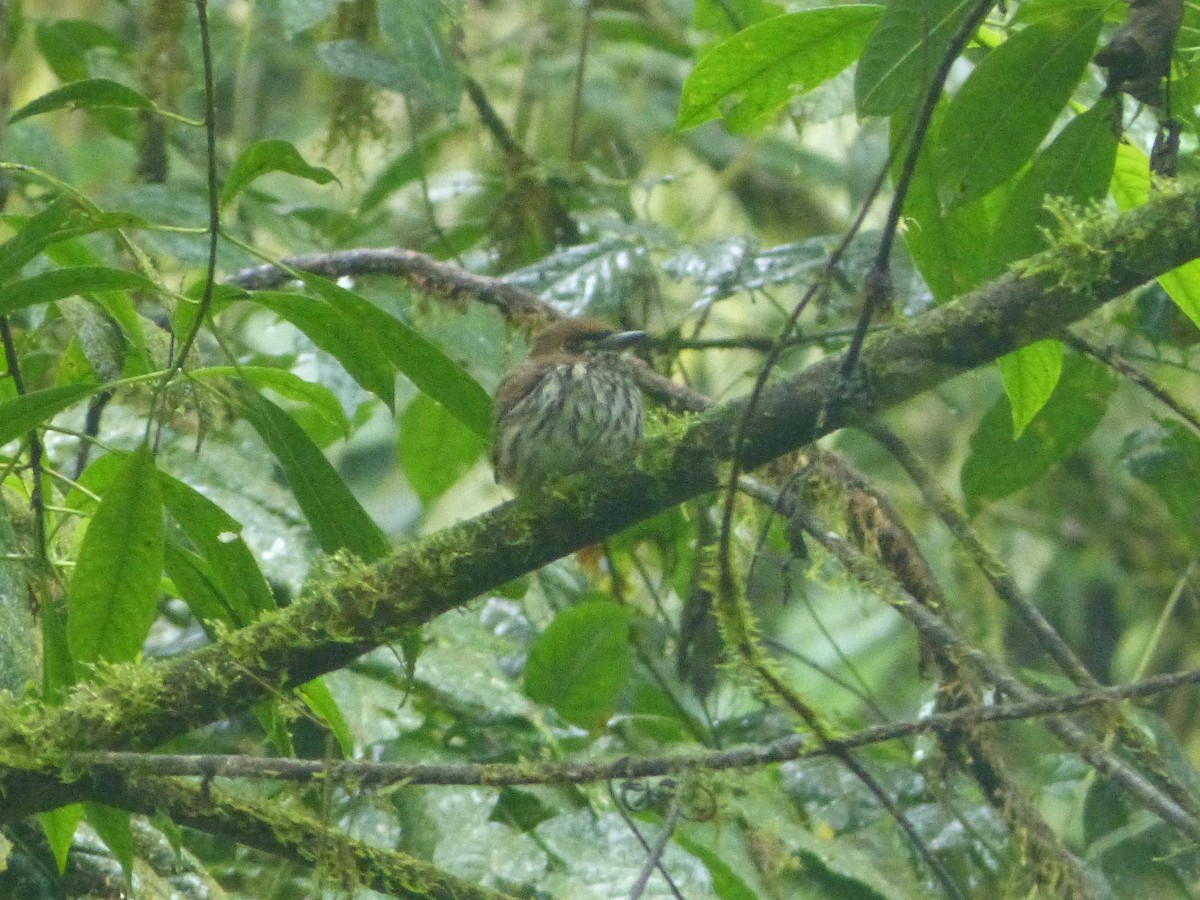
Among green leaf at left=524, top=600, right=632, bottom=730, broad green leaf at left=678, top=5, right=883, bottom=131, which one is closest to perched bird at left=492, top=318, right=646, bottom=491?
green leaf at left=524, top=600, right=632, bottom=730

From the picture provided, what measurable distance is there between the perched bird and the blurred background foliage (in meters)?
0.08

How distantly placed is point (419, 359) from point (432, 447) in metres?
1.33

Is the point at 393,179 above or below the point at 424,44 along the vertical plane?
above

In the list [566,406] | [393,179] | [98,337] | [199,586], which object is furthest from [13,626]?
[393,179]

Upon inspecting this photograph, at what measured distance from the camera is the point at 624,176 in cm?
418

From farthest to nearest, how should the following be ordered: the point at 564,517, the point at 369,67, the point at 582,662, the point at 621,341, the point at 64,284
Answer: the point at 369,67 → the point at 621,341 → the point at 582,662 → the point at 564,517 → the point at 64,284

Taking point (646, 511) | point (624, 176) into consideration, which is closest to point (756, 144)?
point (624, 176)

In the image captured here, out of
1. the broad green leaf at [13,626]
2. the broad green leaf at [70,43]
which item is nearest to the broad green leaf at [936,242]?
the broad green leaf at [13,626]

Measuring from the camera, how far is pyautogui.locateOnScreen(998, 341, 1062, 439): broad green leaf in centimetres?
244

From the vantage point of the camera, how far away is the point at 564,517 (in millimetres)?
2166

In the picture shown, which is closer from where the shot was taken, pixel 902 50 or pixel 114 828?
pixel 902 50

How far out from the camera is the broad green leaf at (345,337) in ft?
7.21

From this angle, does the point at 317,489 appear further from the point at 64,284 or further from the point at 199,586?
the point at 64,284

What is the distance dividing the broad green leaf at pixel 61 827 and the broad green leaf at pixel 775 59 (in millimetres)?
1490
